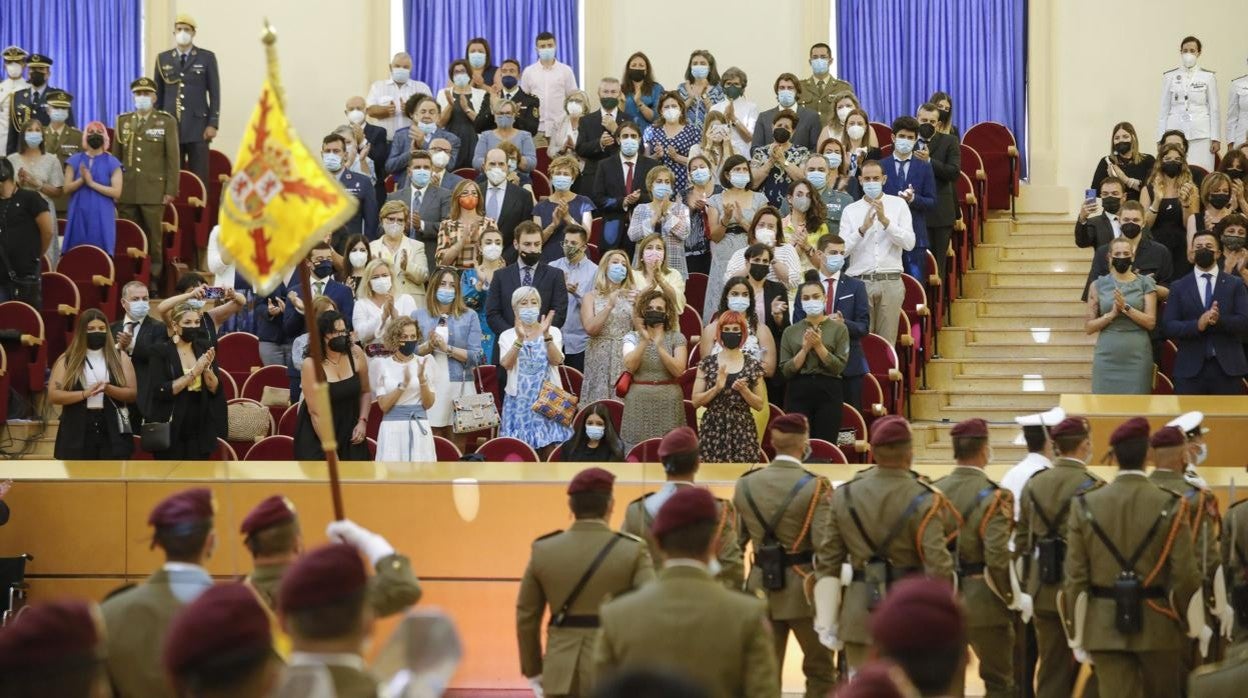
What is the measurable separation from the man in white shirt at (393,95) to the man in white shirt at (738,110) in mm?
2885

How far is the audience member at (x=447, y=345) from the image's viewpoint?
11.9 m

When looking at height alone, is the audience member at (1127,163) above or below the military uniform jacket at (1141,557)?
above

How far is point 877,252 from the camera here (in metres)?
13.5

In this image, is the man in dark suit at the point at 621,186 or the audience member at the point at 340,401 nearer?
the audience member at the point at 340,401

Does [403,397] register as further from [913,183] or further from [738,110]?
[738,110]

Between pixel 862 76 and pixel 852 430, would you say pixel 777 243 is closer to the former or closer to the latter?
pixel 852 430

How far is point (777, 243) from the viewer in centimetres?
1326

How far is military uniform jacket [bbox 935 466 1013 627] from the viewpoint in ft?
25.7

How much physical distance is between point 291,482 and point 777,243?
5.32 meters

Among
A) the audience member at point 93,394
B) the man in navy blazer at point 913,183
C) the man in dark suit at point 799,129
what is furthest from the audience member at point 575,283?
the audience member at point 93,394

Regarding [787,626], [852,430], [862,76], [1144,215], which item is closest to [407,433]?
[852,430]

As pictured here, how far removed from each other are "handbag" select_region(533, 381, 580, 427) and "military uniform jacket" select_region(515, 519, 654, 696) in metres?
4.96

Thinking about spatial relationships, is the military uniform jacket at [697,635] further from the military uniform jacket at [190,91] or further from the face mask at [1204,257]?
the military uniform jacket at [190,91]

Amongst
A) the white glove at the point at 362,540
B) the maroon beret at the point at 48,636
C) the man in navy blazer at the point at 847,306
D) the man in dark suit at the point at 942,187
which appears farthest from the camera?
the man in dark suit at the point at 942,187
